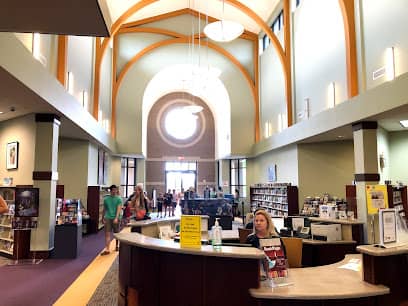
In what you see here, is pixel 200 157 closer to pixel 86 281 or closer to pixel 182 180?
pixel 182 180

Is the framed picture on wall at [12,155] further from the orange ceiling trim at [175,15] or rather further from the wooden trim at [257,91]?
the wooden trim at [257,91]

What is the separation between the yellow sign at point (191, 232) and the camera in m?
2.88

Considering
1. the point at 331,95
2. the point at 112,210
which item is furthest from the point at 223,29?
the point at 112,210

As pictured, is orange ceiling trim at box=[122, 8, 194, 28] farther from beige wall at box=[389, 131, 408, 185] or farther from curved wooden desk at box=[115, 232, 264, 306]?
curved wooden desk at box=[115, 232, 264, 306]

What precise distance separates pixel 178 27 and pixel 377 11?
10.4 meters

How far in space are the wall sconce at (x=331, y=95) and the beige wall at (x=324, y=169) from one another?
1.96 metres

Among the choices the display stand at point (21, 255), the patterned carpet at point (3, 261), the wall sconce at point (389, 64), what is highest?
the wall sconce at point (389, 64)

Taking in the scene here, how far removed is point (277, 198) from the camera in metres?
12.7

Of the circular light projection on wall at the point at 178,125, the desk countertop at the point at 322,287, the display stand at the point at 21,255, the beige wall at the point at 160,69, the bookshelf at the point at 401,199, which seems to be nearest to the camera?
the desk countertop at the point at 322,287

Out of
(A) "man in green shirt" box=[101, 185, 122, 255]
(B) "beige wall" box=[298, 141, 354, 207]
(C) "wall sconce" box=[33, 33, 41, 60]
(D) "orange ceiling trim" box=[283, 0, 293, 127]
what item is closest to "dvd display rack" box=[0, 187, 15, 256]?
(A) "man in green shirt" box=[101, 185, 122, 255]

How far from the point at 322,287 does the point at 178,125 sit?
19526mm

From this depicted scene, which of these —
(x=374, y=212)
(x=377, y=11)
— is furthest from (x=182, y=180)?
(x=374, y=212)

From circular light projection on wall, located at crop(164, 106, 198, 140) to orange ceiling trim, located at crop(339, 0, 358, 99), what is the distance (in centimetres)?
1373

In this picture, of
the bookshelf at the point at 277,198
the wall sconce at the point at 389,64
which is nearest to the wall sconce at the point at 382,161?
the wall sconce at the point at 389,64
